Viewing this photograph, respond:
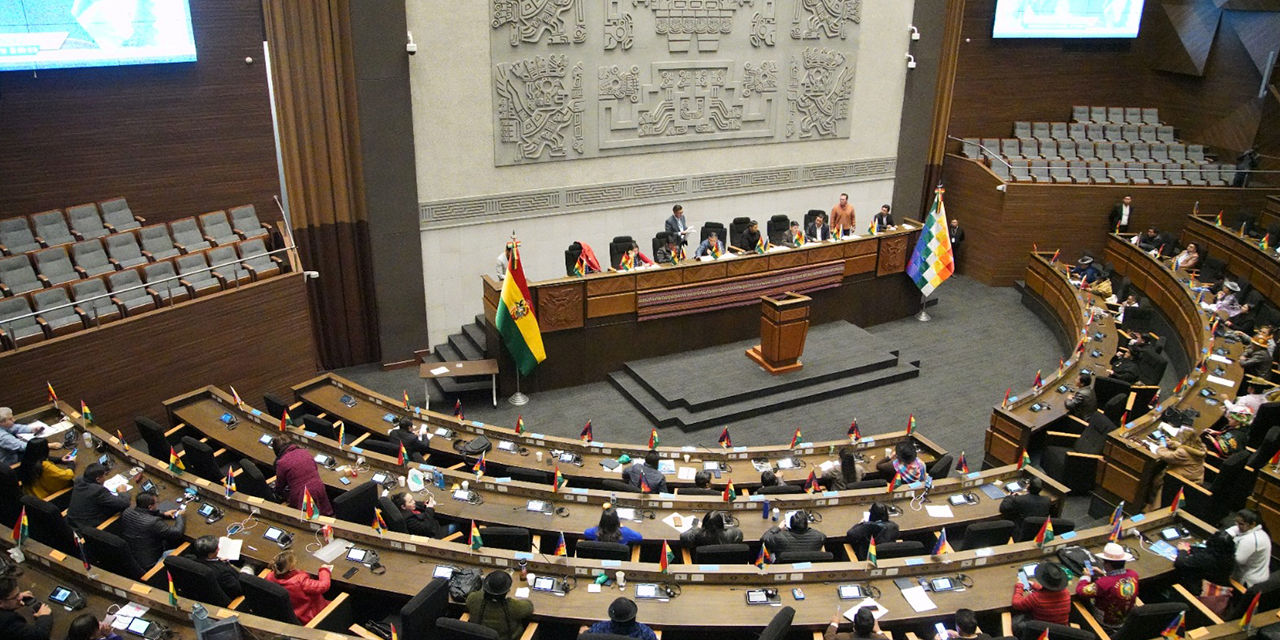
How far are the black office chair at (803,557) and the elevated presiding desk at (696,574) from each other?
0.12 metres

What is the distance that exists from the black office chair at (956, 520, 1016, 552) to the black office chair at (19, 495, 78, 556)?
21.4 ft

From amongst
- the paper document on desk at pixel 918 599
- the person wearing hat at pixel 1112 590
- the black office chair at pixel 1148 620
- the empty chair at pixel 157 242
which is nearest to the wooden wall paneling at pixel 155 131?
the empty chair at pixel 157 242

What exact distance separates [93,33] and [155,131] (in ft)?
3.90

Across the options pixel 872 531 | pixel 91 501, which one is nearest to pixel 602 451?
pixel 872 531

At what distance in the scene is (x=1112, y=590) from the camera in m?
5.58

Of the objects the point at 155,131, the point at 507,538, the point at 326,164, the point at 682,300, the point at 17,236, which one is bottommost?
the point at 507,538

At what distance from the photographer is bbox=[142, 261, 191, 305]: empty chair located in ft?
29.5

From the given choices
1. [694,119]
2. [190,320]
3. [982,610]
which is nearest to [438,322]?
[190,320]

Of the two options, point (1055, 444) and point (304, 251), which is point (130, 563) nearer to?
point (304, 251)

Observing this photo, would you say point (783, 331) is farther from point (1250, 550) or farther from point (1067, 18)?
point (1067, 18)

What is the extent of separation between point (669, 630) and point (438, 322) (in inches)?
282

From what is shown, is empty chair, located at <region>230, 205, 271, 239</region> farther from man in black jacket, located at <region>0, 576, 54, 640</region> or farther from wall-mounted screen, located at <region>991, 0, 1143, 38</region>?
wall-mounted screen, located at <region>991, 0, 1143, 38</region>

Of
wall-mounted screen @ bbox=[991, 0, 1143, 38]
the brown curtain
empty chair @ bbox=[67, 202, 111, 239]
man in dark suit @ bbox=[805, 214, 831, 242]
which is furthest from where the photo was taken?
wall-mounted screen @ bbox=[991, 0, 1143, 38]

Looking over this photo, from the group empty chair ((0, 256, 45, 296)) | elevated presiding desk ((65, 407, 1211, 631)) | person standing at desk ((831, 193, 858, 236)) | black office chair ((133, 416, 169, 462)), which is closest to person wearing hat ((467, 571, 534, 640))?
elevated presiding desk ((65, 407, 1211, 631))
